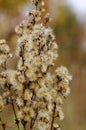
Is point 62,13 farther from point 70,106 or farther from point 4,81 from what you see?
point 4,81

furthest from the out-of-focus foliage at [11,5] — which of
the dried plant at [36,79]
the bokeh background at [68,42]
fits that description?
the dried plant at [36,79]

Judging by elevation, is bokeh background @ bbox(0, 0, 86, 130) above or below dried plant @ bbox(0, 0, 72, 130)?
above

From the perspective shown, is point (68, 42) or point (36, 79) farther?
point (68, 42)

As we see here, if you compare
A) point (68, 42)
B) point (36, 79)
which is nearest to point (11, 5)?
point (68, 42)

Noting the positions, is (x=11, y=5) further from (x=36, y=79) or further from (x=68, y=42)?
(x=36, y=79)

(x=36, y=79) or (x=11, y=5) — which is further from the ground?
(x=11, y=5)

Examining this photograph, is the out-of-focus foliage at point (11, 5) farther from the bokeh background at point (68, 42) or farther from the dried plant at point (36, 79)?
the dried plant at point (36, 79)

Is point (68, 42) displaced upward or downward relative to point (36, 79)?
upward

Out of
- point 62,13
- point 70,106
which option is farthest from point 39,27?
point 62,13

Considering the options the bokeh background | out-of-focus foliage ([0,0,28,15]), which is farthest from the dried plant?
out-of-focus foliage ([0,0,28,15])

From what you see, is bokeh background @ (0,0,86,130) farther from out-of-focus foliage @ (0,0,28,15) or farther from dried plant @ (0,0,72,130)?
dried plant @ (0,0,72,130)
